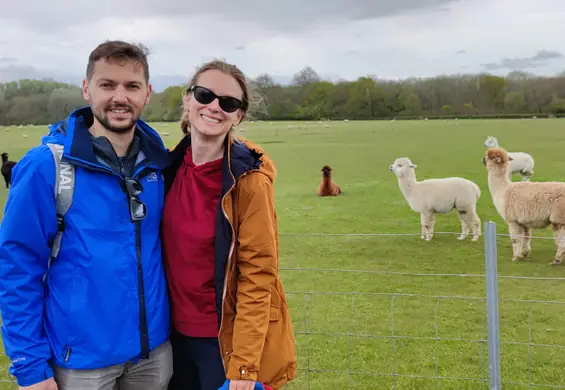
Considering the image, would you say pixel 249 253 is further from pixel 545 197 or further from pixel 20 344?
pixel 545 197

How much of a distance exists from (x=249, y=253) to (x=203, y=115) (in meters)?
0.56

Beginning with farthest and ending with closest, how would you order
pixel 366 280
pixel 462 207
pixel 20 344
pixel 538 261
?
1. pixel 462 207
2. pixel 538 261
3. pixel 366 280
4. pixel 20 344

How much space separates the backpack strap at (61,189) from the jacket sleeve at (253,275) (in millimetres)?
596

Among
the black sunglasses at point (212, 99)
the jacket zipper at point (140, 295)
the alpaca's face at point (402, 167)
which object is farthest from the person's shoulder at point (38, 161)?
the alpaca's face at point (402, 167)

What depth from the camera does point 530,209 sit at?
22.8 ft

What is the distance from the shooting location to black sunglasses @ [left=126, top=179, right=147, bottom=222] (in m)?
1.96

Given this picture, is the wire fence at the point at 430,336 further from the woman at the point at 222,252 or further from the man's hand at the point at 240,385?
the man's hand at the point at 240,385

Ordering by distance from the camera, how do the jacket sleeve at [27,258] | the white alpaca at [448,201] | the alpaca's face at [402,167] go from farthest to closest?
the alpaca's face at [402,167] < the white alpaca at [448,201] < the jacket sleeve at [27,258]

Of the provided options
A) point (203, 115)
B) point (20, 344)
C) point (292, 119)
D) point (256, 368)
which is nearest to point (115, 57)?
point (203, 115)

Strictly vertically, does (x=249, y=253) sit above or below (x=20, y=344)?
above

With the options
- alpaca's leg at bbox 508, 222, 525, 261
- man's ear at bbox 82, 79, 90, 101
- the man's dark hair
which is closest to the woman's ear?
the man's dark hair

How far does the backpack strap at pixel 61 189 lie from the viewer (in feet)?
6.05

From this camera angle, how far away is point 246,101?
7.04 ft

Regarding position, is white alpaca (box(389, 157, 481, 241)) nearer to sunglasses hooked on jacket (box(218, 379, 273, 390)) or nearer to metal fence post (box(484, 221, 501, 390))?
metal fence post (box(484, 221, 501, 390))
